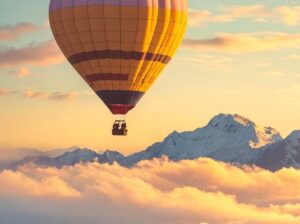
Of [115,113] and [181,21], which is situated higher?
[181,21]

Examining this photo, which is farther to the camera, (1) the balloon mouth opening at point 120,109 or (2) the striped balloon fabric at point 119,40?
(1) the balloon mouth opening at point 120,109

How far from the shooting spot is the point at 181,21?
135 m

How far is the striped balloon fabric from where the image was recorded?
12950 cm

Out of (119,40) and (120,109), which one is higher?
(119,40)

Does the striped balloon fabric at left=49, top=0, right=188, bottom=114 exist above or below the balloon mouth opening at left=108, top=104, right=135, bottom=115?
above

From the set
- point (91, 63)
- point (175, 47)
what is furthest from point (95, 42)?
point (175, 47)

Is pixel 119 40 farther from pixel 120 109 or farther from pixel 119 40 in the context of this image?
pixel 120 109

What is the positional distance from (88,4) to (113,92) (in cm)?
1379

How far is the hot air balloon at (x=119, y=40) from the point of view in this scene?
12938 centimetres

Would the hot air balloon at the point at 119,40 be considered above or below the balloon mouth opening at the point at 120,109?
above

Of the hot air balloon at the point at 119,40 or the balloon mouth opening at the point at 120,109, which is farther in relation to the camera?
the balloon mouth opening at the point at 120,109

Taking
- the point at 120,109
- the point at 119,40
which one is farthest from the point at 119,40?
the point at 120,109

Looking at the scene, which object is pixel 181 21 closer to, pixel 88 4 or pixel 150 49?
pixel 150 49

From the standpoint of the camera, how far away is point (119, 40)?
131 meters
